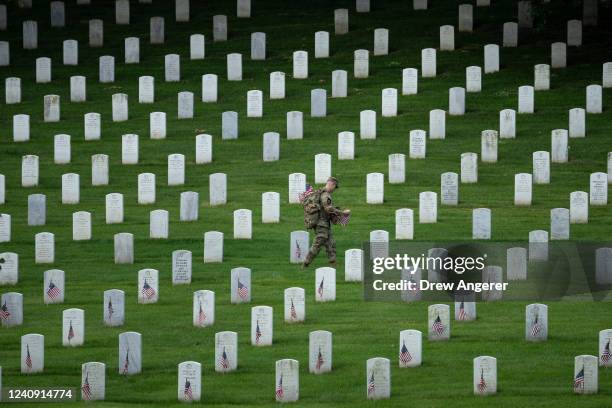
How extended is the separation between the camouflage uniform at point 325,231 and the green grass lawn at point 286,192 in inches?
14.2

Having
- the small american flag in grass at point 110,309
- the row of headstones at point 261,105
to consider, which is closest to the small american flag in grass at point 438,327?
the small american flag in grass at point 110,309

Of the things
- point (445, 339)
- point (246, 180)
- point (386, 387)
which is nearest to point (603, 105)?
point (246, 180)

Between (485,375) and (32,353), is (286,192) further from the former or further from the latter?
(485,375)

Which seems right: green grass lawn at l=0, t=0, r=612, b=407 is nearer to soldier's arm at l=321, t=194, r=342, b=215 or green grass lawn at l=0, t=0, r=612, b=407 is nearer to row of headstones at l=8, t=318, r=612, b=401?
row of headstones at l=8, t=318, r=612, b=401

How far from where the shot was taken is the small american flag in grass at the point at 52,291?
23316 millimetres

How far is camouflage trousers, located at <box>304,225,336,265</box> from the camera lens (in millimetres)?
25016

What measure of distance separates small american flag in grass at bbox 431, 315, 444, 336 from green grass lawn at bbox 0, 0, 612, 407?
8.2 inches

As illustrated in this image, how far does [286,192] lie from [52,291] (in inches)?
313

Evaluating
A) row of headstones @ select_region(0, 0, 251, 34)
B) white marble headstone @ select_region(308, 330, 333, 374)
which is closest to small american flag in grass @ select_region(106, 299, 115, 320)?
white marble headstone @ select_region(308, 330, 333, 374)

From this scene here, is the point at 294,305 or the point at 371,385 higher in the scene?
the point at 294,305

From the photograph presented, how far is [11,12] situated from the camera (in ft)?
146

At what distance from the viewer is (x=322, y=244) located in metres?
25.0

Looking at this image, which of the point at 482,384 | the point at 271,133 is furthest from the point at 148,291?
the point at 271,133

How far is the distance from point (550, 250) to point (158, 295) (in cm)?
636
